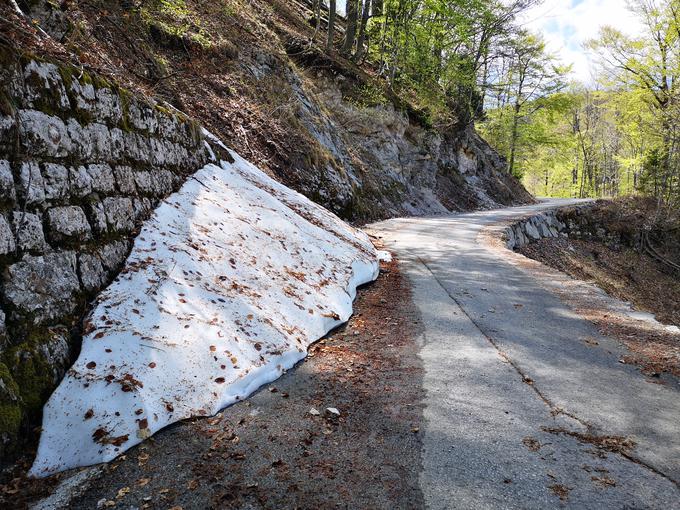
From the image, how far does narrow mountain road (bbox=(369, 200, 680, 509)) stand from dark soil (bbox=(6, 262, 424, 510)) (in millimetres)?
266

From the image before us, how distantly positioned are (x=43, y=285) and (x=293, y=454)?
2354mm

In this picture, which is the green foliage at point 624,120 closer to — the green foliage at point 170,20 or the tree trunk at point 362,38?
the tree trunk at point 362,38

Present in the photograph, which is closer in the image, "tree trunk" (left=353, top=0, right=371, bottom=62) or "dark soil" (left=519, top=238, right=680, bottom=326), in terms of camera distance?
"dark soil" (left=519, top=238, right=680, bottom=326)

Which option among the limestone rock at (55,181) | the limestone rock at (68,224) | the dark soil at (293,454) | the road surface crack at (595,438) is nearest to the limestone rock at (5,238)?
the limestone rock at (68,224)

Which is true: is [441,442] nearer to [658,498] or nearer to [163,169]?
[658,498]

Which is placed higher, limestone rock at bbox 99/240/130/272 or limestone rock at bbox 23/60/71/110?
limestone rock at bbox 23/60/71/110

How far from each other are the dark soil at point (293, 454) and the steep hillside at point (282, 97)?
3788 mm

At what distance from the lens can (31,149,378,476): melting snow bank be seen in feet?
9.82

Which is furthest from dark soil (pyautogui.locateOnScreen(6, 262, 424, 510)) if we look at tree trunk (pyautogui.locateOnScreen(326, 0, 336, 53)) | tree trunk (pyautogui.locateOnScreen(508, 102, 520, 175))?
tree trunk (pyautogui.locateOnScreen(508, 102, 520, 175))

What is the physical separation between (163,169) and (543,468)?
557 centimetres

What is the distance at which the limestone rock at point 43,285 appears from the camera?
10.2ft

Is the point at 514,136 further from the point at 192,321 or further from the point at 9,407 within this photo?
the point at 9,407

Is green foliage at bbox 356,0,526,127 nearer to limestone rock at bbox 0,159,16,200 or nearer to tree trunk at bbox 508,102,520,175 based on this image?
tree trunk at bbox 508,102,520,175

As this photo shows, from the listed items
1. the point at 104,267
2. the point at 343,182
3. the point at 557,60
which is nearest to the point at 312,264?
the point at 104,267
